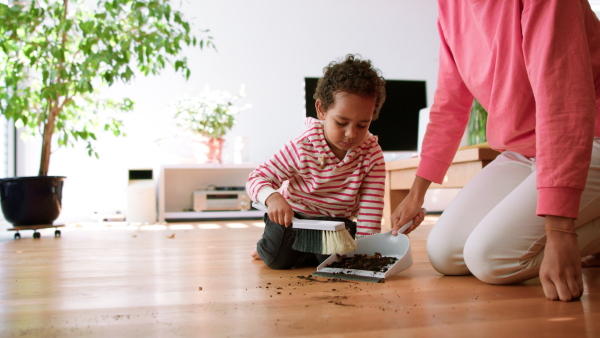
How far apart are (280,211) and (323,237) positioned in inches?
4.9

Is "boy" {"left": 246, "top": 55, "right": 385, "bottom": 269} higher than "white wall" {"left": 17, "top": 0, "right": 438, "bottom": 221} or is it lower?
lower

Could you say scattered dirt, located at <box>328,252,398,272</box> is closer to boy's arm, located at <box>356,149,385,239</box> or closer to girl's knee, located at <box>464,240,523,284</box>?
boy's arm, located at <box>356,149,385,239</box>

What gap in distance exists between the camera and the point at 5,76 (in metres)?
2.48

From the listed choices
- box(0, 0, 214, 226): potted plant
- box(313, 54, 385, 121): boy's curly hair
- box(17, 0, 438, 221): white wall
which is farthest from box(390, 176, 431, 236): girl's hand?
box(17, 0, 438, 221): white wall

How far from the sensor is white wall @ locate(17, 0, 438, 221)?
4121mm

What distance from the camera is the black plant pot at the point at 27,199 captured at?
104 inches

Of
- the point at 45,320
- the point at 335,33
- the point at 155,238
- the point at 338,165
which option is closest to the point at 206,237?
the point at 155,238

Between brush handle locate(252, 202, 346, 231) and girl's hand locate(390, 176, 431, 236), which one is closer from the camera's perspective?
brush handle locate(252, 202, 346, 231)

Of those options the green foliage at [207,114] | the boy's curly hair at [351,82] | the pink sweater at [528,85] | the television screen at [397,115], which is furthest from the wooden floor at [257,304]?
the television screen at [397,115]

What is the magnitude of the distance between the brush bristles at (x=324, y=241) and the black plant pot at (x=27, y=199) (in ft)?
5.93

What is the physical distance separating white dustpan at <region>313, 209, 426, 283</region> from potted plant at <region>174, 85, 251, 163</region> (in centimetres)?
263

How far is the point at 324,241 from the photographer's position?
130cm

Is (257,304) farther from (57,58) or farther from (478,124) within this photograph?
(478,124)

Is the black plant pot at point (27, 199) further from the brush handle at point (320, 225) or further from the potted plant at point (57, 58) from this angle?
the brush handle at point (320, 225)
